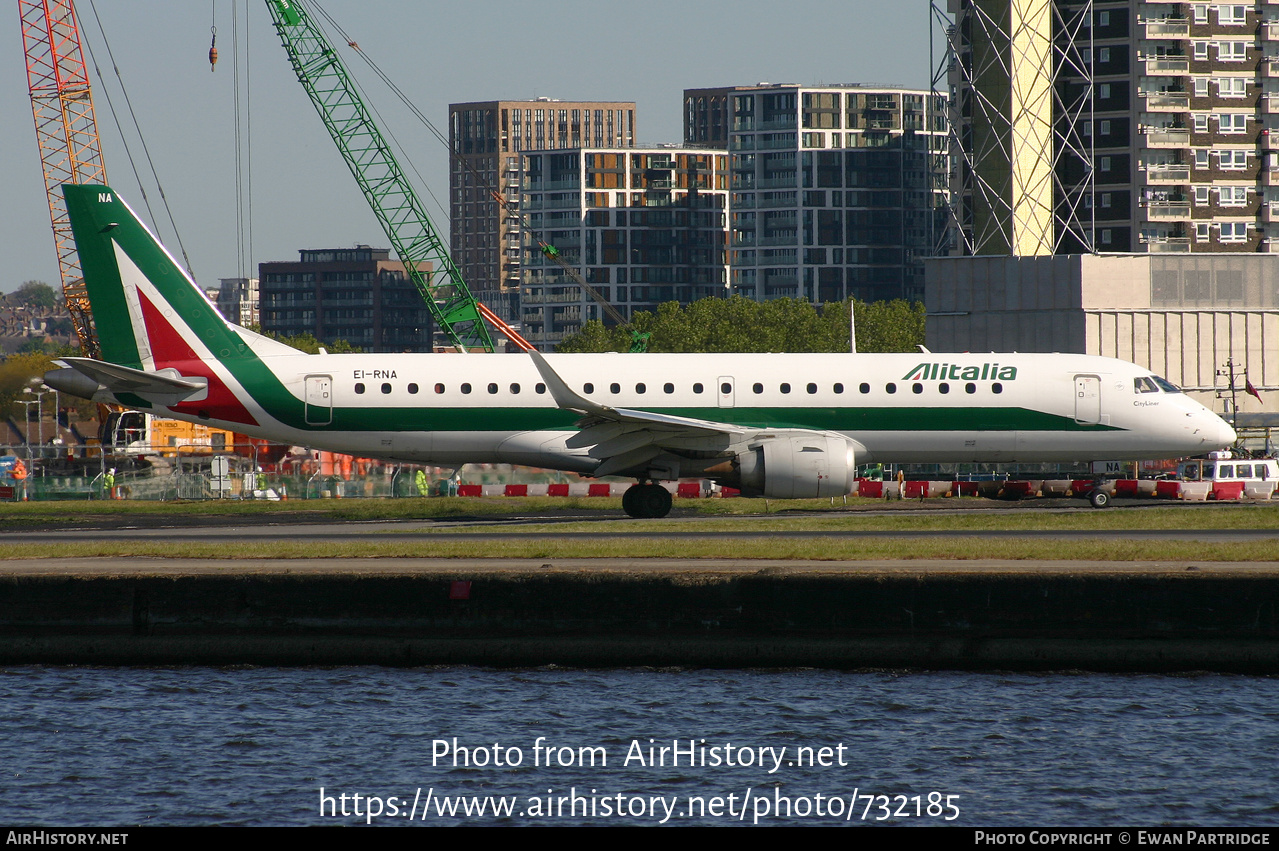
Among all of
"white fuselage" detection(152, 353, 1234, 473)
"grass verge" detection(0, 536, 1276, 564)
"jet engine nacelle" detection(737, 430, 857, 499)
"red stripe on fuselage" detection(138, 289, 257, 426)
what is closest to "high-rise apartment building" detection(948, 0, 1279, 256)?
"white fuselage" detection(152, 353, 1234, 473)

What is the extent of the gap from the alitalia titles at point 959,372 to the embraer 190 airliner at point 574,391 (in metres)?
0.05

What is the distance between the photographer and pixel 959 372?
1639 inches

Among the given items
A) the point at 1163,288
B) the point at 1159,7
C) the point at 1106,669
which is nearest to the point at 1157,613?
the point at 1106,669

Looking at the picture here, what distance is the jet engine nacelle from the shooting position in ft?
125

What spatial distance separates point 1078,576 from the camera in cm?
2333

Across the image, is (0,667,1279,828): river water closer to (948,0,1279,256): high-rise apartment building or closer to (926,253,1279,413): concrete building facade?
(926,253,1279,413): concrete building facade

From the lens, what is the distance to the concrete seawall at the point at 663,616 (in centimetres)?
2300

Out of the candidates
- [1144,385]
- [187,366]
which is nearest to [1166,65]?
[1144,385]

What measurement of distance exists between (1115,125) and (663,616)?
346ft

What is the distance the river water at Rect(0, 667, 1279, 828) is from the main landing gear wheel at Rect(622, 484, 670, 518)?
17.5 m

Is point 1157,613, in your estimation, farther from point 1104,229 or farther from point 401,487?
point 1104,229

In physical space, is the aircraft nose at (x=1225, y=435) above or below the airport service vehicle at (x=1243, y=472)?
above

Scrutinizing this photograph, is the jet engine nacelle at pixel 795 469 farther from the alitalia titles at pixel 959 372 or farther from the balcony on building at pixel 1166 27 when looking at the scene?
the balcony on building at pixel 1166 27

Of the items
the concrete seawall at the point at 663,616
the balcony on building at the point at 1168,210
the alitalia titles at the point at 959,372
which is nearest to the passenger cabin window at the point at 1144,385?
the alitalia titles at the point at 959,372
